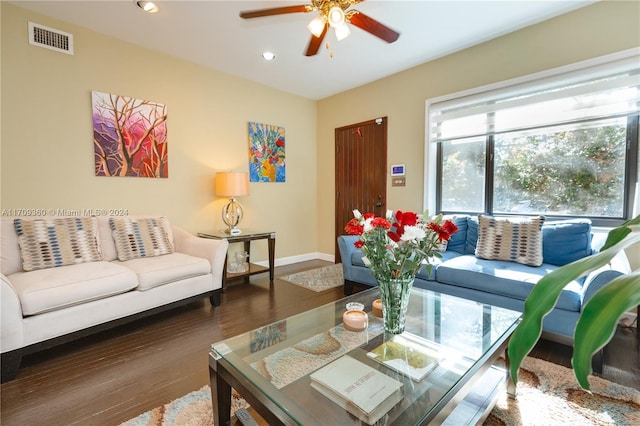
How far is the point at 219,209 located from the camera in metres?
3.85

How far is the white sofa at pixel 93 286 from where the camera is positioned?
5.89 feet

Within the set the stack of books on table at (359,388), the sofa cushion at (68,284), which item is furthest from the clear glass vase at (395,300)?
the sofa cushion at (68,284)

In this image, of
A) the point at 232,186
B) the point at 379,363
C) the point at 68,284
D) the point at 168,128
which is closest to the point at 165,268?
the point at 68,284

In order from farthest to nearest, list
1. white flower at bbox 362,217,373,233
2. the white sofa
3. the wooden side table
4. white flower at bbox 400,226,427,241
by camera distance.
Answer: the wooden side table < the white sofa < white flower at bbox 362,217,373,233 < white flower at bbox 400,226,427,241

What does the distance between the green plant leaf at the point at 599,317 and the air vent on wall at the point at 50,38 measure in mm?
3863

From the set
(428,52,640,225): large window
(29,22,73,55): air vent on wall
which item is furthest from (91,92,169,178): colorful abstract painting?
(428,52,640,225): large window

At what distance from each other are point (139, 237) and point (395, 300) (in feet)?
8.05

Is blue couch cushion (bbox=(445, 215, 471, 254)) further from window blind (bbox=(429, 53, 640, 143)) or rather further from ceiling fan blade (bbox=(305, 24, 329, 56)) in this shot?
ceiling fan blade (bbox=(305, 24, 329, 56))

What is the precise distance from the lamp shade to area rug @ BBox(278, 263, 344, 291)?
122cm

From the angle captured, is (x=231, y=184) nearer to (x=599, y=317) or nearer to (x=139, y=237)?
(x=139, y=237)

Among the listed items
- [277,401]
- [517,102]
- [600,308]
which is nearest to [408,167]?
[517,102]

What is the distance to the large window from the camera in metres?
2.52

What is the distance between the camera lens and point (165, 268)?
2.48 meters

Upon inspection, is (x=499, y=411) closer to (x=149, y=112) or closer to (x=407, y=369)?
(x=407, y=369)
